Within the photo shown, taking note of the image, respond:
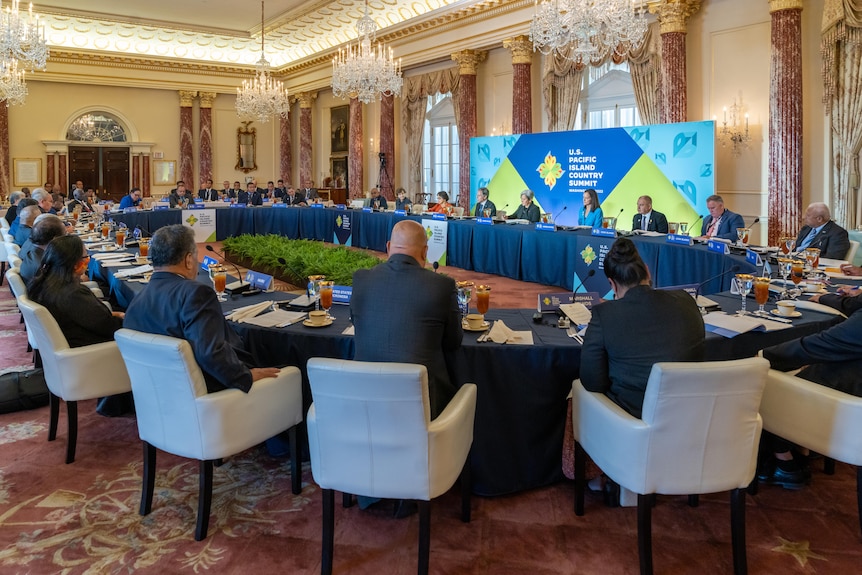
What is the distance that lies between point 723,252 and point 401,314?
4295 mm

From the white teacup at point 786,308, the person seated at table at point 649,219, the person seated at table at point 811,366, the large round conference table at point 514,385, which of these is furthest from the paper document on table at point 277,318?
the person seated at table at point 649,219

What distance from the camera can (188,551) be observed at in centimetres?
245

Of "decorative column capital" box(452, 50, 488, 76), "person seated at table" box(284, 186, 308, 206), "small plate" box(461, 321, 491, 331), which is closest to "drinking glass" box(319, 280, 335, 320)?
"small plate" box(461, 321, 491, 331)

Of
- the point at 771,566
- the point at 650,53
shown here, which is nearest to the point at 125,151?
the point at 650,53

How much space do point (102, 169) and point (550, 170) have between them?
12682 mm

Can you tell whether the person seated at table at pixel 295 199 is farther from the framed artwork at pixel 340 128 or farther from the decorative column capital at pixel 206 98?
the decorative column capital at pixel 206 98

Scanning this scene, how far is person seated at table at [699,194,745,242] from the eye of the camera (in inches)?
270

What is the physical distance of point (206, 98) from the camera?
18.4 meters

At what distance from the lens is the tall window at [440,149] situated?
46.2ft

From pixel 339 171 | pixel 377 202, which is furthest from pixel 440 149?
pixel 339 171

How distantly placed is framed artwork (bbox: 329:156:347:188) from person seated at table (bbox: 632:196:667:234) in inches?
430

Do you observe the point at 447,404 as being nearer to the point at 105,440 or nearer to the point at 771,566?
the point at 771,566

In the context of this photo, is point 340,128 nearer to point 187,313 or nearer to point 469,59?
point 469,59

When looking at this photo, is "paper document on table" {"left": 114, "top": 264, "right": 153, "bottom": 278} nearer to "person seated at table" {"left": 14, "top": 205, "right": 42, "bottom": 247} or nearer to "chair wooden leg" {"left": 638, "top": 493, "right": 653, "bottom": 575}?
"person seated at table" {"left": 14, "top": 205, "right": 42, "bottom": 247}
